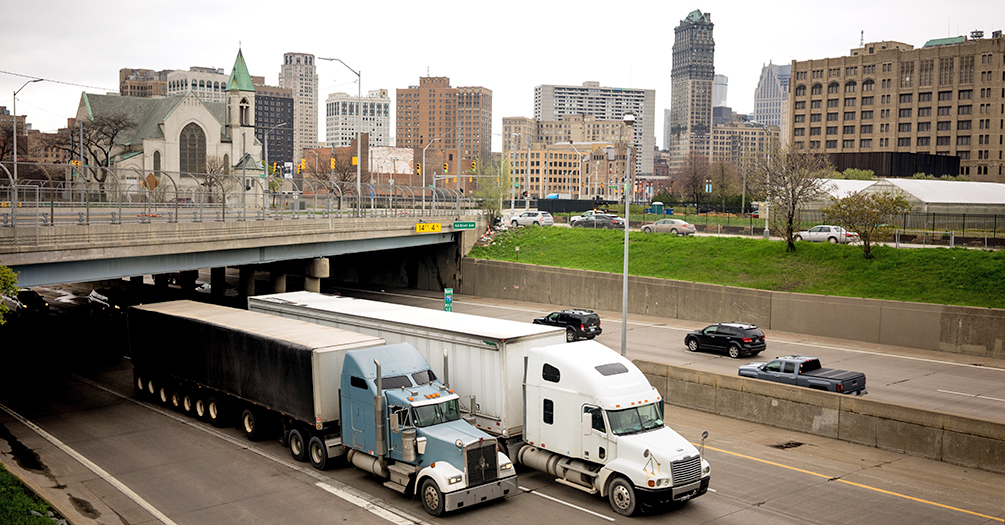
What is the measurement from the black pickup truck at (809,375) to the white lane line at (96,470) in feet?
59.3

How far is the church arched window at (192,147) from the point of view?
9638 cm

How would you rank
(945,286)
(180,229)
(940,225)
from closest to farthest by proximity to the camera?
1. (180,229)
2. (945,286)
3. (940,225)

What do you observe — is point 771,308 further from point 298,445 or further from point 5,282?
point 5,282

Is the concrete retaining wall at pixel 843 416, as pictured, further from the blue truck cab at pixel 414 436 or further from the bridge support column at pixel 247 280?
the bridge support column at pixel 247 280

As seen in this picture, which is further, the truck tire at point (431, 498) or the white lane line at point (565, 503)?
the white lane line at point (565, 503)

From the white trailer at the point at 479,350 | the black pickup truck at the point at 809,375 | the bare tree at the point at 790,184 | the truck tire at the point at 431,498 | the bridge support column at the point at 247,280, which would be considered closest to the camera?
the truck tire at the point at 431,498

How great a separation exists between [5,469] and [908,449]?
855 inches

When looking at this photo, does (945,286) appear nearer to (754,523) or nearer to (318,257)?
(754,523)

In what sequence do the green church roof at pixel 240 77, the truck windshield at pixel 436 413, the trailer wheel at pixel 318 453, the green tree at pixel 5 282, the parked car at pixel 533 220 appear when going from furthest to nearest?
1. the green church roof at pixel 240 77
2. the parked car at pixel 533 220
3. the green tree at pixel 5 282
4. the trailer wheel at pixel 318 453
5. the truck windshield at pixel 436 413

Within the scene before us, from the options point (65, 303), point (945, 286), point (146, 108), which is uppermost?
point (146, 108)

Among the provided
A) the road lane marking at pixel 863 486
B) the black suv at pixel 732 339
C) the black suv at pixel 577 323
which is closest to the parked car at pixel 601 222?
the black suv at pixel 577 323

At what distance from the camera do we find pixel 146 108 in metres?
101

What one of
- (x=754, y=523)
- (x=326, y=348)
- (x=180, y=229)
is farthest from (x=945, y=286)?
(x=180, y=229)

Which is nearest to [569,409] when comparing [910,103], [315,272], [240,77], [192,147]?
[315,272]
